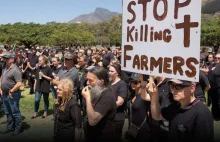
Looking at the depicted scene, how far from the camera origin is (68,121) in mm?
4082

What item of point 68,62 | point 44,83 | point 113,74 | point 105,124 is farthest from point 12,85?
point 105,124

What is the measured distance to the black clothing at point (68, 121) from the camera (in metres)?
4.04

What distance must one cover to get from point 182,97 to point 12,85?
16.3ft

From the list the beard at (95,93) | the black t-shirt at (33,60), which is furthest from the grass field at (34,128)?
the black t-shirt at (33,60)

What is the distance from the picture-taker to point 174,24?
245cm

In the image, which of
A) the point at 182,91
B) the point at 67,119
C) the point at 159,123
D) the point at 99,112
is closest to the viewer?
the point at 182,91

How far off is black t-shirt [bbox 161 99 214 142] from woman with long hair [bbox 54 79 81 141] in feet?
5.22

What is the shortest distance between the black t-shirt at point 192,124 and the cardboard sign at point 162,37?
387 mm

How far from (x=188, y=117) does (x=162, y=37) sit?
2.36 feet

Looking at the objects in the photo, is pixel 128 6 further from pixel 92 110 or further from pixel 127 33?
pixel 92 110

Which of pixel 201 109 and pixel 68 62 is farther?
pixel 68 62

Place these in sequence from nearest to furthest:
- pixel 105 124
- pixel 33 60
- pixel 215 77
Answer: pixel 105 124 → pixel 215 77 → pixel 33 60

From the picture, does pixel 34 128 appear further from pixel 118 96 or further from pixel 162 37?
pixel 162 37

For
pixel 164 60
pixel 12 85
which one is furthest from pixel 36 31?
pixel 164 60
